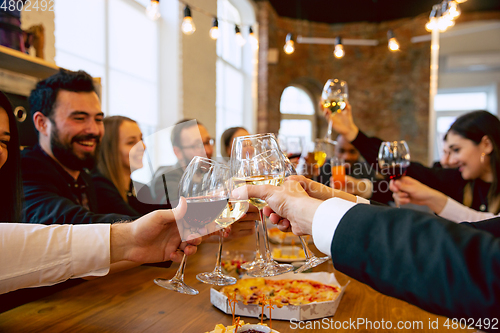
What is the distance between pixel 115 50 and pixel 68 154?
8.39 ft

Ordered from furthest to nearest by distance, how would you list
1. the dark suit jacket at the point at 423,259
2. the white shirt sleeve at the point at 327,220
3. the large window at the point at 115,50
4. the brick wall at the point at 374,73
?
the brick wall at the point at 374,73, the large window at the point at 115,50, the white shirt sleeve at the point at 327,220, the dark suit jacket at the point at 423,259

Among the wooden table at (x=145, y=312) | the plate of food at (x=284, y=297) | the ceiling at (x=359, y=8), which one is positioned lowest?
the wooden table at (x=145, y=312)

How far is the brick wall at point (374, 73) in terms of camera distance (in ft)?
24.6

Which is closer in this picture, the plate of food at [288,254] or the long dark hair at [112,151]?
the plate of food at [288,254]

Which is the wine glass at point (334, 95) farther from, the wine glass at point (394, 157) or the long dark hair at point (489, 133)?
the long dark hair at point (489, 133)

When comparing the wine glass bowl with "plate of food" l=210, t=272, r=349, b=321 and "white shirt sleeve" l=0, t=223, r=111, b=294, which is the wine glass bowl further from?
"white shirt sleeve" l=0, t=223, r=111, b=294

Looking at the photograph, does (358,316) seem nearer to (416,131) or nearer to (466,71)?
(416,131)

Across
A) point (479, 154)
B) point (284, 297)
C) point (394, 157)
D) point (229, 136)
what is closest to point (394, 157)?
point (394, 157)

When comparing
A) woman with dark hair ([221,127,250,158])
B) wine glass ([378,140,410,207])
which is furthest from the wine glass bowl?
woman with dark hair ([221,127,250,158])

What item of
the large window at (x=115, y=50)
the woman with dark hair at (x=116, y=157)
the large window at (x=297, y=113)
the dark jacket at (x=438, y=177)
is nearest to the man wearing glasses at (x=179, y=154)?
the woman with dark hair at (x=116, y=157)

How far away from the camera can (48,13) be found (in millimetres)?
2660

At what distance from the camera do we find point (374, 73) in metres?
7.94

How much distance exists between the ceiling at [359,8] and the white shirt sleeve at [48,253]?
6.92 m

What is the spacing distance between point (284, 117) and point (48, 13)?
592cm
